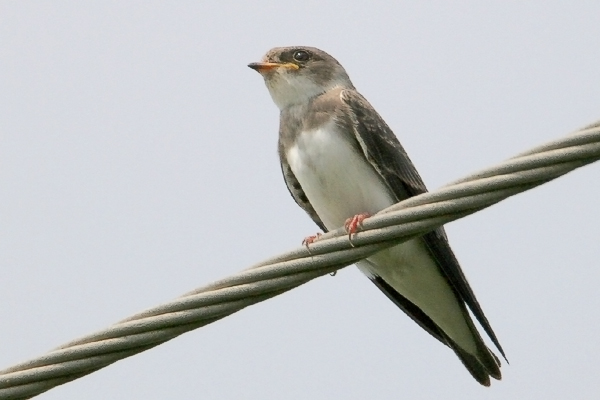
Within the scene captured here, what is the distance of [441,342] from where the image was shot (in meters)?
7.23

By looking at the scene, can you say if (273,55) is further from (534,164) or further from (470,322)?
(534,164)

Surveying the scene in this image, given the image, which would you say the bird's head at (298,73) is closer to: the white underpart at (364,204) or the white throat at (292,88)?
the white throat at (292,88)

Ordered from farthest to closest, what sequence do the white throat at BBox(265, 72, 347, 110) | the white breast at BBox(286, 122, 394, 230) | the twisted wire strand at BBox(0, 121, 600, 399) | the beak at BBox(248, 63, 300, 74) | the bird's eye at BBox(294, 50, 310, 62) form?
the bird's eye at BBox(294, 50, 310, 62)
the beak at BBox(248, 63, 300, 74)
the white throat at BBox(265, 72, 347, 110)
the white breast at BBox(286, 122, 394, 230)
the twisted wire strand at BBox(0, 121, 600, 399)

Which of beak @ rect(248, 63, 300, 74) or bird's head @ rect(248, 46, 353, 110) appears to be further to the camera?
beak @ rect(248, 63, 300, 74)

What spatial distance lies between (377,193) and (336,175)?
274mm

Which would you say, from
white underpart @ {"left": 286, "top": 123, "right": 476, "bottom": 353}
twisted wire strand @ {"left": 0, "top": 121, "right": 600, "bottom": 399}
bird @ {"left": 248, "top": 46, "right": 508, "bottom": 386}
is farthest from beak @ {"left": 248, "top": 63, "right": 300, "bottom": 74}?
twisted wire strand @ {"left": 0, "top": 121, "right": 600, "bottom": 399}

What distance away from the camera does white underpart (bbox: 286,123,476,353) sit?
6.81 m

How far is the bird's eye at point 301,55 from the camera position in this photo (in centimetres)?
794

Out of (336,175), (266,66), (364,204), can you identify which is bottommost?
(364,204)

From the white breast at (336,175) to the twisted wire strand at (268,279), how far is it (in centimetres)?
231

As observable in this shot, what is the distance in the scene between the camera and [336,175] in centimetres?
679

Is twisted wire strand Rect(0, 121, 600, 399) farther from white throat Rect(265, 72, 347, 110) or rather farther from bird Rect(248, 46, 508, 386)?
white throat Rect(265, 72, 347, 110)

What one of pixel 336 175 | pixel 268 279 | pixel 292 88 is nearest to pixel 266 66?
pixel 292 88

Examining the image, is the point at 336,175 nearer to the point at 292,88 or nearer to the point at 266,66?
the point at 292,88
